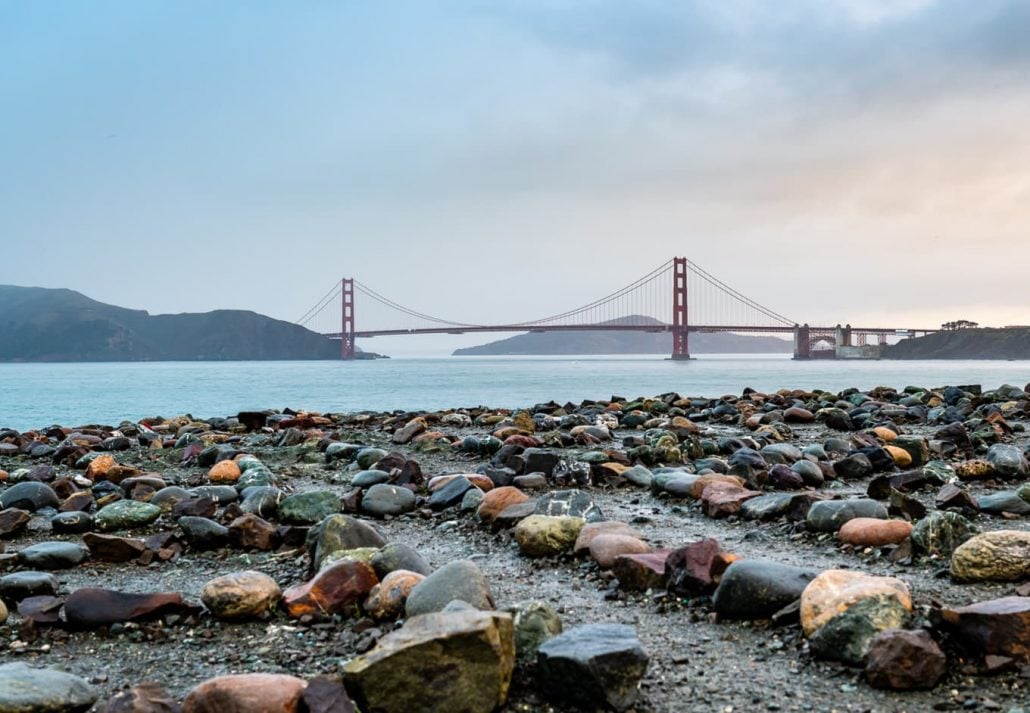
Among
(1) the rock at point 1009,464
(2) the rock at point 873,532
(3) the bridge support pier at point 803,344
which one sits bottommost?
(2) the rock at point 873,532

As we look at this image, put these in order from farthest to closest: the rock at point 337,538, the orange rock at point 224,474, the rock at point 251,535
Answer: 1. the orange rock at point 224,474
2. the rock at point 251,535
3. the rock at point 337,538

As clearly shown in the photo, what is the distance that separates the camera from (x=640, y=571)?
2.44 m

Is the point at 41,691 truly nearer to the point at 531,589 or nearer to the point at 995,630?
the point at 531,589

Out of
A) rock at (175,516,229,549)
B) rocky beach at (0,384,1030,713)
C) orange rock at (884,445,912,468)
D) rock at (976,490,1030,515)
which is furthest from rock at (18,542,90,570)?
orange rock at (884,445,912,468)

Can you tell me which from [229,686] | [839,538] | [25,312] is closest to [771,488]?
[839,538]

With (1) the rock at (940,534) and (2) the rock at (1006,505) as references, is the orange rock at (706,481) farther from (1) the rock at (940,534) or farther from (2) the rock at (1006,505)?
(1) the rock at (940,534)

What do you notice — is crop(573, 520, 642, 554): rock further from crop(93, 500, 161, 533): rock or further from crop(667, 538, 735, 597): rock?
crop(93, 500, 161, 533): rock

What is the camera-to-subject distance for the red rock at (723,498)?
343cm

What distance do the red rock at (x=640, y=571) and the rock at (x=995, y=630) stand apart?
0.81 m

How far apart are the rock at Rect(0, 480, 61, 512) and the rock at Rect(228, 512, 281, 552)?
147 cm

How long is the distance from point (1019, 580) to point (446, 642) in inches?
66.2

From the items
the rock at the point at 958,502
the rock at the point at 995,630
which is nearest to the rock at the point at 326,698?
the rock at the point at 995,630

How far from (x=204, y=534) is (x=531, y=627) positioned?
1733 millimetres

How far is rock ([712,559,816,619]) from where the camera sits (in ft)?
6.99
